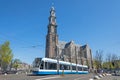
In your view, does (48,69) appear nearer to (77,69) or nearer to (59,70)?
(59,70)

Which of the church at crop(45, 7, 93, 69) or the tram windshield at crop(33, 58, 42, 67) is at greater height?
the church at crop(45, 7, 93, 69)

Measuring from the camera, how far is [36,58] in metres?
34.5

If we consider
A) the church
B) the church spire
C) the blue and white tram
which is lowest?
the blue and white tram

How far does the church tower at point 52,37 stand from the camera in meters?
110

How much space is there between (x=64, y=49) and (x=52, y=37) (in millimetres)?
16491

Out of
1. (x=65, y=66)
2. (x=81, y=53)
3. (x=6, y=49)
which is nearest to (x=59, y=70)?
(x=65, y=66)

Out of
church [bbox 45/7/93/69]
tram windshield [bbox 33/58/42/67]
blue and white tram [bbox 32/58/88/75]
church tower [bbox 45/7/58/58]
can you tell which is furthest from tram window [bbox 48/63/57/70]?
church tower [bbox 45/7/58/58]

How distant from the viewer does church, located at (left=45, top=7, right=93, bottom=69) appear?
110438 mm

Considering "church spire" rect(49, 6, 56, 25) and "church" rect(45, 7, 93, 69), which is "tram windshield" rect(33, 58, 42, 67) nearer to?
"church" rect(45, 7, 93, 69)

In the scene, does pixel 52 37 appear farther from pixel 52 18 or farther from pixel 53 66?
pixel 53 66

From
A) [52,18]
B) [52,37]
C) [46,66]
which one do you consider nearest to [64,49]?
[52,37]

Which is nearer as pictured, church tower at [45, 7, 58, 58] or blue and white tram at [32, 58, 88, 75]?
blue and white tram at [32, 58, 88, 75]

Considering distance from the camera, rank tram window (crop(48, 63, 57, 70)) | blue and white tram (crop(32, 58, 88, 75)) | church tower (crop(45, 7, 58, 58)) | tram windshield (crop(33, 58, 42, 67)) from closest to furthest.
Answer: blue and white tram (crop(32, 58, 88, 75)) < tram windshield (crop(33, 58, 42, 67)) < tram window (crop(48, 63, 57, 70)) < church tower (crop(45, 7, 58, 58))

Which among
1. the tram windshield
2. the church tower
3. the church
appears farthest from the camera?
the church
